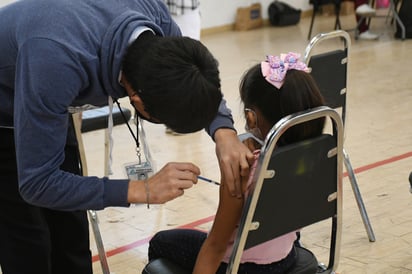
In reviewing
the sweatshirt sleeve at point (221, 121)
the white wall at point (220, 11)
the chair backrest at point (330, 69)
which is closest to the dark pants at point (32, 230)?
the sweatshirt sleeve at point (221, 121)

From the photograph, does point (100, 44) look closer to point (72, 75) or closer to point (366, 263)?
point (72, 75)

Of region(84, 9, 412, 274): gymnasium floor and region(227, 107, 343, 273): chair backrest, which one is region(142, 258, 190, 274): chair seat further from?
region(84, 9, 412, 274): gymnasium floor

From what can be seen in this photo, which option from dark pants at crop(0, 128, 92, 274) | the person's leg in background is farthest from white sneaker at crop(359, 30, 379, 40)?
dark pants at crop(0, 128, 92, 274)

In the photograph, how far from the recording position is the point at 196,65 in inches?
57.4

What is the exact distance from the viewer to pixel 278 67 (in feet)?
5.58

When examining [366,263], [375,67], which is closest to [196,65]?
[366,263]

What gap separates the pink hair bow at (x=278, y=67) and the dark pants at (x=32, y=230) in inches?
26.5

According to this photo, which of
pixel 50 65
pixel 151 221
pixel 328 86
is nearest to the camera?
pixel 50 65

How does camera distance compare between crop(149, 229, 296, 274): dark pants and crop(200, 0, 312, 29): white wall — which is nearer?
crop(149, 229, 296, 274): dark pants

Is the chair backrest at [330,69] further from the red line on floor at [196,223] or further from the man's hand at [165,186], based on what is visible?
the man's hand at [165,186]

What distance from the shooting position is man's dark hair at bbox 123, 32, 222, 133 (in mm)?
1415

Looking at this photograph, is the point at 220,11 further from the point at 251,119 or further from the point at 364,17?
the point at 251,119

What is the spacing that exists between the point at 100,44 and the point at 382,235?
5.45ft

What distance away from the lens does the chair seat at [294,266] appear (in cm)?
168
